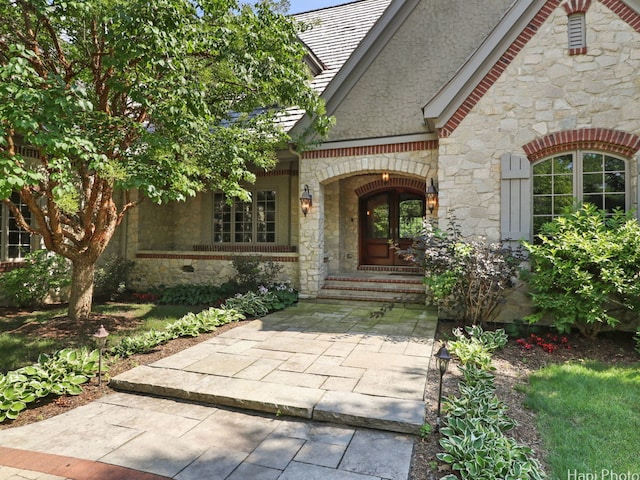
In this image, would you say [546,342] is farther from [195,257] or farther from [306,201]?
[195,257]

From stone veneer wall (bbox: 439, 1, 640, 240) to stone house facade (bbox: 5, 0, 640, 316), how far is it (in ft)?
0.06

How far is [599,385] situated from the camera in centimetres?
386

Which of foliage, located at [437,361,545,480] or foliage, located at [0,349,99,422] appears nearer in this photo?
foliage, located at [437,361,545,480]

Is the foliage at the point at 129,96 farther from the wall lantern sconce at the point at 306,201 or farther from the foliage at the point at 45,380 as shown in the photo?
the foliage at the point at 45,380

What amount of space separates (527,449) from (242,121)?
6.61 metres

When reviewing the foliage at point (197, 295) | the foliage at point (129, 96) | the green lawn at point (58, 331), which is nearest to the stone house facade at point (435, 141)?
the foliage at point (197, 295)

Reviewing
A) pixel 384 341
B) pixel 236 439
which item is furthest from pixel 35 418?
pixel 384 341

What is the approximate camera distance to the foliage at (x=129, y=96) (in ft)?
12.1

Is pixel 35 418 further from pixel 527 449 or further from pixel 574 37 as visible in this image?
pixel 574 37

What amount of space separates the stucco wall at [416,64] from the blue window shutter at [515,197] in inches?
77.4

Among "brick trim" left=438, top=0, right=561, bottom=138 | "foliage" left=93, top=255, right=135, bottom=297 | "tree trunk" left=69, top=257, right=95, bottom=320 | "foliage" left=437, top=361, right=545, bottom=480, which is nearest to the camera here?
"foliage" left=437, top=361, right=545, bottom=480

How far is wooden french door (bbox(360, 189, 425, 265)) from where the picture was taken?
9766mm

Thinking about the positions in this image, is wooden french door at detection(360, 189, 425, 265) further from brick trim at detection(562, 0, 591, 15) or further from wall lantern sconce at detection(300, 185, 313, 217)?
brick trim at detection(562, 0, 591, 15)

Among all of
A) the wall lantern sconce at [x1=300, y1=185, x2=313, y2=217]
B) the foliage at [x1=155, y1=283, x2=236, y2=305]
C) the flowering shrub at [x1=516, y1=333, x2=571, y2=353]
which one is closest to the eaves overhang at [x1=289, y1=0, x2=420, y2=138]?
the wall lantern sconce at [x1=300, y1=185, x2=313, y2=217]
